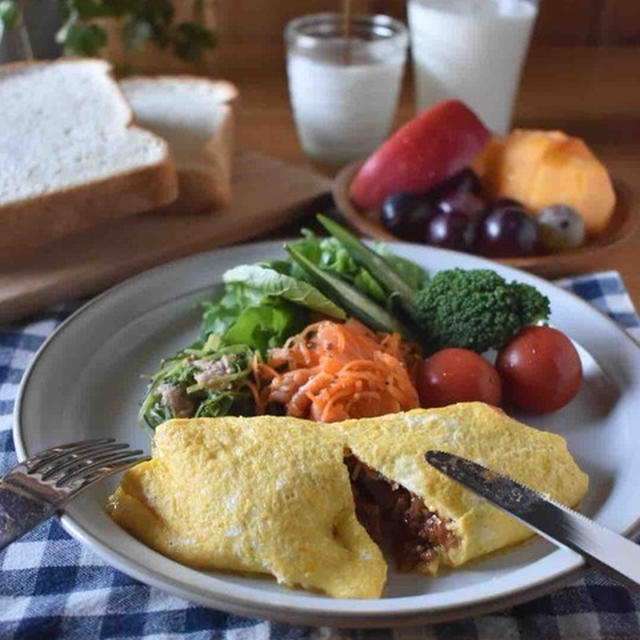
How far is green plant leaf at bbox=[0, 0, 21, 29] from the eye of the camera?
287 centimetres

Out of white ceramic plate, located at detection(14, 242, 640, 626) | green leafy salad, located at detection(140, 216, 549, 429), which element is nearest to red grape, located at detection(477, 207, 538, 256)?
white ceramic plate, located at detection(14, 242, 640, 626)

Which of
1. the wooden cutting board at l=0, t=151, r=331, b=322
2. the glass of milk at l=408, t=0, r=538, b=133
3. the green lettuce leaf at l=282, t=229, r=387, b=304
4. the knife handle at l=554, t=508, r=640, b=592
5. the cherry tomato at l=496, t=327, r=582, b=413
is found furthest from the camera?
the glass of milk at l=408, t=0, r=538, b=133

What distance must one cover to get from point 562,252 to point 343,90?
0.94 m

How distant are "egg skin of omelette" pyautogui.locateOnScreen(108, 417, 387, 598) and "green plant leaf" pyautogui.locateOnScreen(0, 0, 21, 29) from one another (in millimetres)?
1887

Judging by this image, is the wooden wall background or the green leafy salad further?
the wooden wall background

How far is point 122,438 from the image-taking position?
1.83 metres

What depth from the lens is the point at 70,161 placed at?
2.60m

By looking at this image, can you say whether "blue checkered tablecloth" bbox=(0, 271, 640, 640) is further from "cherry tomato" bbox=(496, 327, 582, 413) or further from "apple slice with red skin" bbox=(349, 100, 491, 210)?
"apple slice with red skin" bbox=(349, 100, 491, 210)

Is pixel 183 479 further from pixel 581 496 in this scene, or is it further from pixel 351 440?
pixel 581 496

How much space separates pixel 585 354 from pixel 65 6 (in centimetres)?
207

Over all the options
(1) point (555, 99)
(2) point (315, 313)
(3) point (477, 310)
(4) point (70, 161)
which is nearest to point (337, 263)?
(2) point (315, 313)

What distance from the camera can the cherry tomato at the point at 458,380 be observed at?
1.82m

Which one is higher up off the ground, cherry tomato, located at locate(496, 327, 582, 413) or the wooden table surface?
cherry tomato, located at locate(496, 327, 582, 413)

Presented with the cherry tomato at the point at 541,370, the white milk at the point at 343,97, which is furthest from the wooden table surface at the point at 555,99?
the cherry tomato at the point at 541,370
